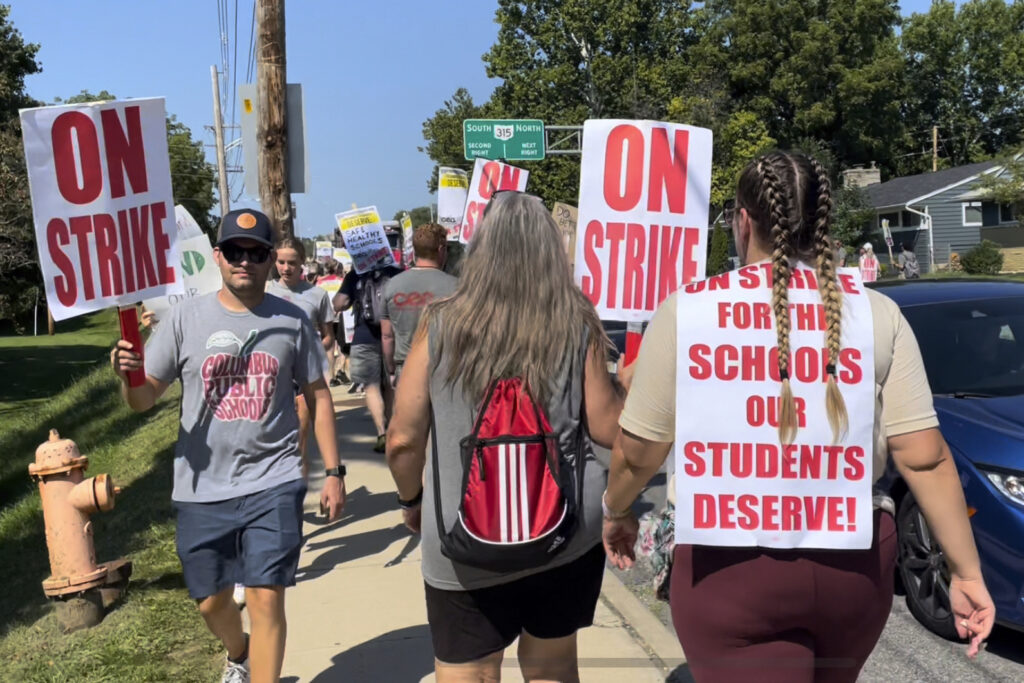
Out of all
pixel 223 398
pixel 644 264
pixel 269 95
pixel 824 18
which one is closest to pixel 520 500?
pixel 223 398

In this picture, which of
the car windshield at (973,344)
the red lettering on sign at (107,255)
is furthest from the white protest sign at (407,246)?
the red lettering on sign at (107,255)

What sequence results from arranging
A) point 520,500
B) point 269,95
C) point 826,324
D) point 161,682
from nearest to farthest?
1. point 826,324
2. point 520,500
3. point 161,682
4. point 269,95

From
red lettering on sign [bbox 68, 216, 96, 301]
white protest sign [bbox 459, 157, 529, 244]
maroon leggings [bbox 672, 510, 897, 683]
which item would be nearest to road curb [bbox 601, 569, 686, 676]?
maroon leggings [bbox 672, 510, 897, 683]

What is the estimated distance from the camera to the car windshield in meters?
5.49

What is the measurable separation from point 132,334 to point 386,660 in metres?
1.82

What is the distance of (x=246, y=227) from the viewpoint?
411cm

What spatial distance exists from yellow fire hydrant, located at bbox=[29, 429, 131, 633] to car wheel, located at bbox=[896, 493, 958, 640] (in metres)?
3.88

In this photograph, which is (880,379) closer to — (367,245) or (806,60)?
(367,245)

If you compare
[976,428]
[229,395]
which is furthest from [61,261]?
[976,428]

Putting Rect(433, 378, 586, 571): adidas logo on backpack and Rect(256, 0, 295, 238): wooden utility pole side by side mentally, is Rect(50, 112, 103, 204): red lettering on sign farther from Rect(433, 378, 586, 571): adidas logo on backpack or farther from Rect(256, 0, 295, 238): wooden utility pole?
Rect(256, 0, 295, 238): wooden utility pole

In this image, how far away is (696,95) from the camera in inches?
2186

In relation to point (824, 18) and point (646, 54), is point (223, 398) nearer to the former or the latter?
point (646, 54)

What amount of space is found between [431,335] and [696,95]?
180 ft

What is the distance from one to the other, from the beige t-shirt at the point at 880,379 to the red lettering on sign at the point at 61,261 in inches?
111
